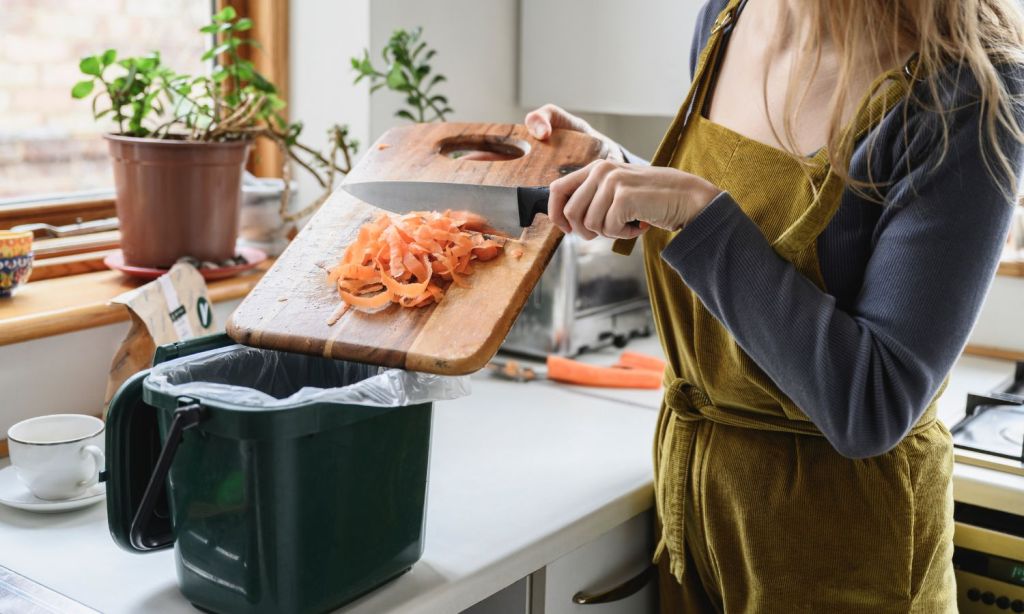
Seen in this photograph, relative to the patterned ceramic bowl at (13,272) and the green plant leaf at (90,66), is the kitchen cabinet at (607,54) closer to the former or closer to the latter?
the green plant leaf at (90,66)

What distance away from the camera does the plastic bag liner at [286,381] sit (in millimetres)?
886

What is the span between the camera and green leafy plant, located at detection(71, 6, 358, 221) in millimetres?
1520

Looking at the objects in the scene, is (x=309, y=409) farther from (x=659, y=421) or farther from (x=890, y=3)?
(x=890, y=3)

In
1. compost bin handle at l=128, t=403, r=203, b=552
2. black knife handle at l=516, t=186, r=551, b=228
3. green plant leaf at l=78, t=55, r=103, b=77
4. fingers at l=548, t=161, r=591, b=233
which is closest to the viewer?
compost bin handle at l=128, t=403, r=203, b=552

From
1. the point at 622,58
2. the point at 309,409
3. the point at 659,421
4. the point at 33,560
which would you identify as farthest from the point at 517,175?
the point at 622,58

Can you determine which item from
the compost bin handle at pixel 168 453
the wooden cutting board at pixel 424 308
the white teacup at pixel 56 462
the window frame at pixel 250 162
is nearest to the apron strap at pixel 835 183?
the wooden cutting board at pixel 424 308

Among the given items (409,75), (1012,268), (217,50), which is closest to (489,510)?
(217,50)

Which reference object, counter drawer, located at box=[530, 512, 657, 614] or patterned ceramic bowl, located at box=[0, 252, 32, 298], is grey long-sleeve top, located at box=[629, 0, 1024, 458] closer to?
counter drawer, located at box=[530, 512, 657, 614]

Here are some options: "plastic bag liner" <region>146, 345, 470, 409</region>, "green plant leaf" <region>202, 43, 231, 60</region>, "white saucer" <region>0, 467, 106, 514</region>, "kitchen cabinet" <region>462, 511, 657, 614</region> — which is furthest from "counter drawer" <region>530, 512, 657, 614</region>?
"green plant leaf" <region>202, 43, 231, 60</region>

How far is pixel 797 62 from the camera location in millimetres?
987

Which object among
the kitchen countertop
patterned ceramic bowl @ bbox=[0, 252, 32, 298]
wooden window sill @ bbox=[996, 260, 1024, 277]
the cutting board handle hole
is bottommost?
the kitchen countertop

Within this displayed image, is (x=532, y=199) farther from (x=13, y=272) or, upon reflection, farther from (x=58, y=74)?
(x=58, y=74)

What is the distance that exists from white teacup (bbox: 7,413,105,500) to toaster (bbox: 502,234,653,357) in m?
0.81

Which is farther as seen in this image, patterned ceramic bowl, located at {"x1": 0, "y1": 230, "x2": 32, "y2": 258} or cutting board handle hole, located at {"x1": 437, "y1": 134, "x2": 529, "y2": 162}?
patterned ceramic bowl, located at {"x1": 0, "y1": 230, "x2": 32, "y2": 258}
